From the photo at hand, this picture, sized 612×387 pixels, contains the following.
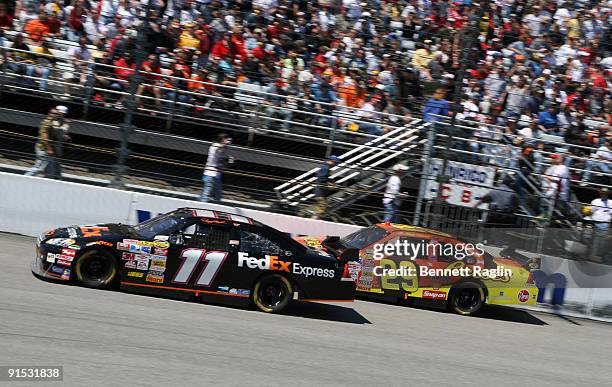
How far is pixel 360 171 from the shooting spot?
1658 centimetres

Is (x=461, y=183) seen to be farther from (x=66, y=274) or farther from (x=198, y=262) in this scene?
(x=66, y=274)

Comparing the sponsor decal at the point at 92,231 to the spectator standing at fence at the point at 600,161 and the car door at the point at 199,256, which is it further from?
the spectator standing at fence at the point at 600,161

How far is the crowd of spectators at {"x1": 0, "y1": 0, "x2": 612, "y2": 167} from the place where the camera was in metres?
17.7

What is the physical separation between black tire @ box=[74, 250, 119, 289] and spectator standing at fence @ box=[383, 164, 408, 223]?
231 inches

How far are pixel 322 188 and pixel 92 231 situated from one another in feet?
18.2

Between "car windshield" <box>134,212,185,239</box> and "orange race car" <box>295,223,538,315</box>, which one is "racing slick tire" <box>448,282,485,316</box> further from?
"car windshield" <box>134,212,185,239</box>

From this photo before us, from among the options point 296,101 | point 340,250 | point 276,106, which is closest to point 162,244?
point 340,250

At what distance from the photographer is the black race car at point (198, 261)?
11.6m

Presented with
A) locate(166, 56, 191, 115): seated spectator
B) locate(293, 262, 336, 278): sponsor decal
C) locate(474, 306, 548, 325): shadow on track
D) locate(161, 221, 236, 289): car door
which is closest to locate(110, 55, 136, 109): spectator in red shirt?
locate(166, 56, 191, 115): seated spectator

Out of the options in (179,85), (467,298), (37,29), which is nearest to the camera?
(467,298)

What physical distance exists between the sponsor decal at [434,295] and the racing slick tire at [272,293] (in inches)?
121

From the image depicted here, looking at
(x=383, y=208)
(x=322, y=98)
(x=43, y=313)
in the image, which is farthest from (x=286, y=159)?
(x=43, y=313)

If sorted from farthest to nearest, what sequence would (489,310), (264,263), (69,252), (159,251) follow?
(489,310) → (264,263) → (159,251) → (69,252)

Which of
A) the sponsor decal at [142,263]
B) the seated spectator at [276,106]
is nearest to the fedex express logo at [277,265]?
the sponsor decal at [142,263]
